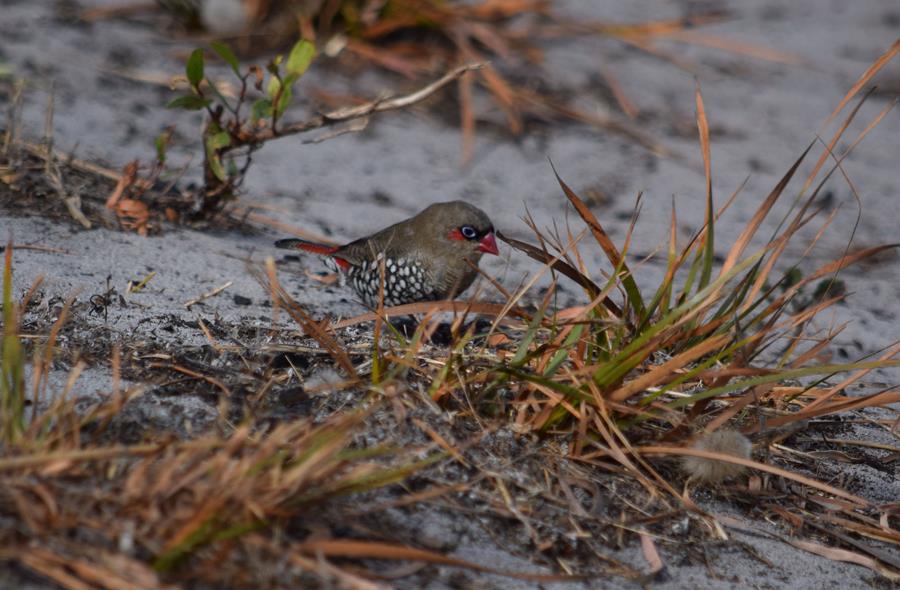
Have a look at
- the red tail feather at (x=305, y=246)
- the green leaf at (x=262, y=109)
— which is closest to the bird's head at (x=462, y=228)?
the red tail feather at (x=305, y=246)

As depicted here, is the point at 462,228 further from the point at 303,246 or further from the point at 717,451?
the point at 717,451

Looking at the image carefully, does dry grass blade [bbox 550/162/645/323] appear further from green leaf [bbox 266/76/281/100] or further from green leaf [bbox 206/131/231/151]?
green leaf [bbox 206/131/231/151]

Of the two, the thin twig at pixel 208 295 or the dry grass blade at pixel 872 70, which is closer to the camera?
the dry grass blade at pixel 872 70

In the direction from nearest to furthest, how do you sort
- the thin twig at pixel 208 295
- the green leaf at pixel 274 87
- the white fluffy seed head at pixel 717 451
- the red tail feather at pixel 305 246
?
the white fluffy seed head at pixel 717 451
the thin twig at pixel 208 295
the green leaf at pixel 274 87
the red tail feather at pixel 305 246

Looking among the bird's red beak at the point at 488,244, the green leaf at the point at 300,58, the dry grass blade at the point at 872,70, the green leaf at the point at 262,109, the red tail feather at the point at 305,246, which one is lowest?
the red tail feather at the point at 305,246

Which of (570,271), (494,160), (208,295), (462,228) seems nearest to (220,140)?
(208,295)

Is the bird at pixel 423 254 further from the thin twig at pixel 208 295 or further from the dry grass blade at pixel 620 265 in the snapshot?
the dry grass blade at pixel 620 265

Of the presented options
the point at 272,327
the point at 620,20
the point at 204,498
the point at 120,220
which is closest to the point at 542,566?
the point at 204,498
